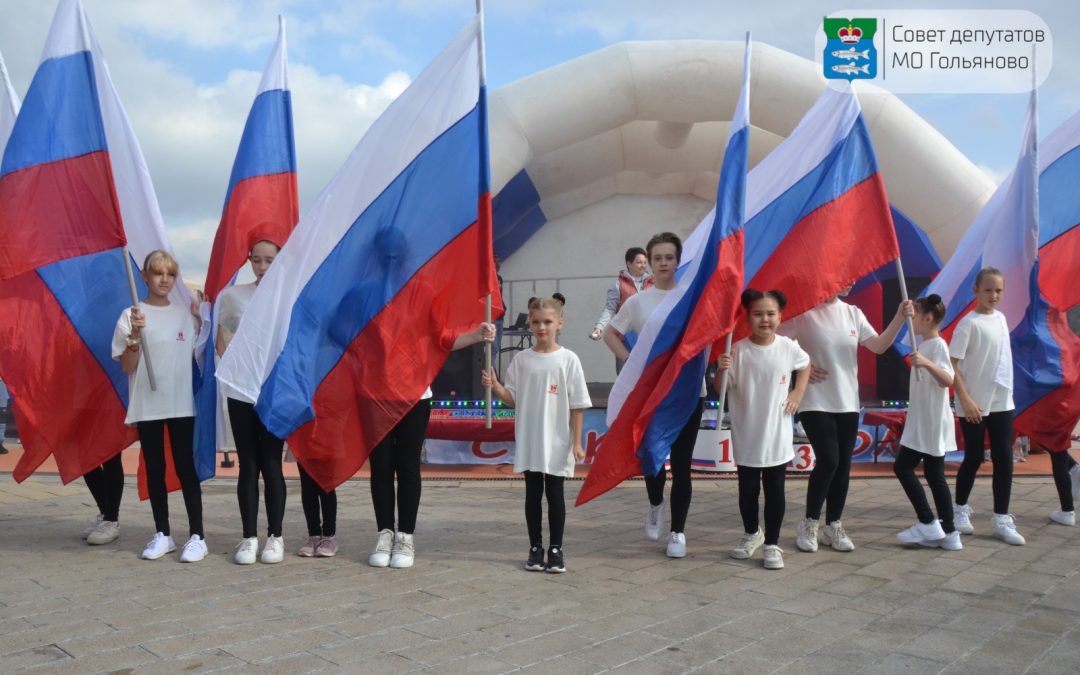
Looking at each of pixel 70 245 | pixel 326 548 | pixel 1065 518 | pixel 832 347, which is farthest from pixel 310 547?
pixel 1065 518

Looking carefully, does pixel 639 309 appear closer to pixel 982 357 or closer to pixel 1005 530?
pixel 982 357

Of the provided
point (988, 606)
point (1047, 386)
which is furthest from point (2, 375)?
point (1047, 386)

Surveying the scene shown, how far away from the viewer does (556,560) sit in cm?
404

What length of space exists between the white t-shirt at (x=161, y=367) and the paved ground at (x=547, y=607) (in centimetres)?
76

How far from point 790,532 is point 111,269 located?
4043 mm

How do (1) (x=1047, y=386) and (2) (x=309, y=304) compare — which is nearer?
(2) (x=309, y=304)

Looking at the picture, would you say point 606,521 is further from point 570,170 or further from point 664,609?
point 570,170

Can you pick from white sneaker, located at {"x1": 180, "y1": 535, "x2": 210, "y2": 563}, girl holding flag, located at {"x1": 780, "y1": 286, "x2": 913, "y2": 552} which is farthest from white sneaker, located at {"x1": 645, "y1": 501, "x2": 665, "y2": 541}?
white sneaker, located at {"x1": 180, "y1": 535, "x2": 210, "y2": 563}

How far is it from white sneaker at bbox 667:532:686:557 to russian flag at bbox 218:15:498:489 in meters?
1.49

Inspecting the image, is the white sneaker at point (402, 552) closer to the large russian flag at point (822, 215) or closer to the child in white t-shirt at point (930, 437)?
the large russian flag at point (822, 215)

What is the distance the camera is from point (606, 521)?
18.0 ft

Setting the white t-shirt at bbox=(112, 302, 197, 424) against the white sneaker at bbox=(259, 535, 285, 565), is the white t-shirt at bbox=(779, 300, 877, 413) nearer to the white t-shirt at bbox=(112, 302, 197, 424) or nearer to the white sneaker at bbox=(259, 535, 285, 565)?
the white sneaker at bbox=(259, 535, 285, 565)

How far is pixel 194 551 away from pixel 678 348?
258 centimetres

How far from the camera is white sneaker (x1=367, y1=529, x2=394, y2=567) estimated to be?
4.15 metres
